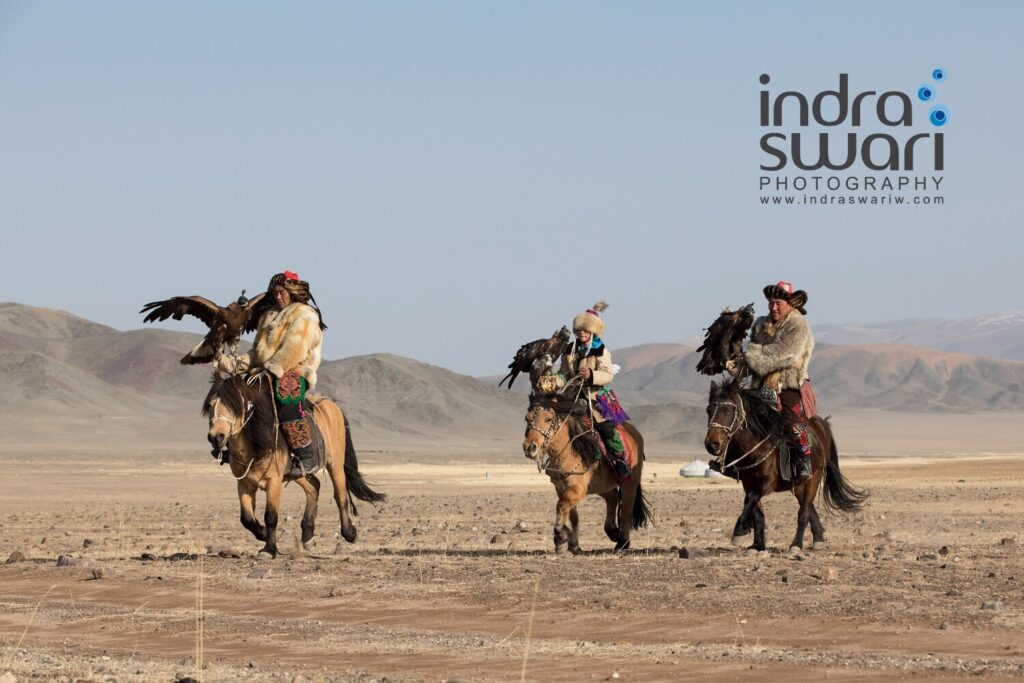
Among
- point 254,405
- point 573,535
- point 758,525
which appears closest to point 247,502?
point 254,405

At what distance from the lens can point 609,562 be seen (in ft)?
49.8

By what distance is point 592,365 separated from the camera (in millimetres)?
16109

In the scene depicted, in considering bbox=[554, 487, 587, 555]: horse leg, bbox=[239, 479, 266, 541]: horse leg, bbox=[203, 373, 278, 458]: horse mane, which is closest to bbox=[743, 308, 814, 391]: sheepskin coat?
bbox=[554, 487, 587, 555]: horse leg

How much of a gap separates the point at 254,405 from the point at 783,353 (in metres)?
4.94

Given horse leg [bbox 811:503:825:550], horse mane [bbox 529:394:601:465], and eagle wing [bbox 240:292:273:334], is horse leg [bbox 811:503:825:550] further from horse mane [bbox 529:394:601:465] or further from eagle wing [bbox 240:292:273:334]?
eagle wing [bbox 240:292:273:334]

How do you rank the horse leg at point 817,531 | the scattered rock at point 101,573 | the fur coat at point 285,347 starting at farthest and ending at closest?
the horse leg at point 817,531 → the fur coat at point 285,347 → the scattered rock at point 101,573

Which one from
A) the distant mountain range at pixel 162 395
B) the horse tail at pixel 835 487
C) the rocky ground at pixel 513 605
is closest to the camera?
the rocky ground at pixel 513 605

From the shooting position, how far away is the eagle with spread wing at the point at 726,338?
16.2 m

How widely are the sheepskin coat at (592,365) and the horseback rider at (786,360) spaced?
116cm

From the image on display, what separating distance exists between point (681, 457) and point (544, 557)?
2214 inches

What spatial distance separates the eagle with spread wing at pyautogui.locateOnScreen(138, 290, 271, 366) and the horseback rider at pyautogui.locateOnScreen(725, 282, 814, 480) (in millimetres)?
4712

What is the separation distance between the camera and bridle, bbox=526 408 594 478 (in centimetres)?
1559

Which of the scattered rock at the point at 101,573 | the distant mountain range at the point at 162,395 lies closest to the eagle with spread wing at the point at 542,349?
the scattered rock at the point at 101,573

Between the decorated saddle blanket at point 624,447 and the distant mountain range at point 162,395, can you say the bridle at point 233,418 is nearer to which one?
the decorated saddle blanket at point 624,447
